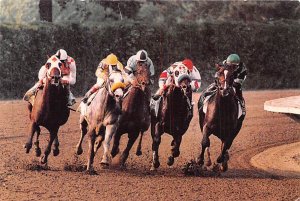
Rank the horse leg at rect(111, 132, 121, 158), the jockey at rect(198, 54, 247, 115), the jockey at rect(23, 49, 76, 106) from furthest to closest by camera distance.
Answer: the horse leg at rect(111, 132, 121, 158) < the jockey at rect(198, 54, 247, 115) < the jockey at rect(23, 49, 76, 106)

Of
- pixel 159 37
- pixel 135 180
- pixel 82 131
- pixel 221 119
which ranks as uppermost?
pixel 159 37

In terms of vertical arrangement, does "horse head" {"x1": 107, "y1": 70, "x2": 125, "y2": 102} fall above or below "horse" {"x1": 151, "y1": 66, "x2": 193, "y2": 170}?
above

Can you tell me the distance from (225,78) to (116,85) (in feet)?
4.27

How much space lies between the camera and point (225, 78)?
8.34 meters

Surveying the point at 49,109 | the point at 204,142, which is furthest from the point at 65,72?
the point at 204,142

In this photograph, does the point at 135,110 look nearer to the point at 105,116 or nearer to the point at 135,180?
the point at 105,116

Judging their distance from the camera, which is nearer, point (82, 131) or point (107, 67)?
point (107, 67)

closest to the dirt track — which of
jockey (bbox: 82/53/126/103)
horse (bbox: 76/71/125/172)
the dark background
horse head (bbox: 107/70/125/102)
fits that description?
horse (bbox: 76/71/125/172)

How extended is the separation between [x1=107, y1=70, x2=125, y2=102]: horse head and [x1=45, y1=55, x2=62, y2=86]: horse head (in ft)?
1.94

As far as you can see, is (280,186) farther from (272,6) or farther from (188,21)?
(272,6)

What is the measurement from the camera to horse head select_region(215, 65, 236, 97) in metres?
8.34

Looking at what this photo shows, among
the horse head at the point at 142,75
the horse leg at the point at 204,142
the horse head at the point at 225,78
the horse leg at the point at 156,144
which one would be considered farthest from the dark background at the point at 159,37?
the horse head at the point at 225,78

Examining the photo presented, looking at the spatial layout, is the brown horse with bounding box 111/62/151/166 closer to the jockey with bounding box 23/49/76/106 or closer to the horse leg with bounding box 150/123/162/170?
the horse leg with bounding box 150/123/162/170

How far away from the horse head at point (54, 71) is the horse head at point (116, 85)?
0.59 m
